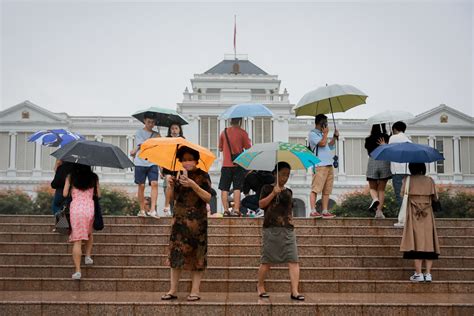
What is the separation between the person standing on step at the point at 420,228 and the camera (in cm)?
746

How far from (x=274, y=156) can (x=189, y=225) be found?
122 cm

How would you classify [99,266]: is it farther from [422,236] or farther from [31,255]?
[422,236]

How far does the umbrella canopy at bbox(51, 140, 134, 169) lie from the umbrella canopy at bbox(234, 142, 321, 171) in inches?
64.1

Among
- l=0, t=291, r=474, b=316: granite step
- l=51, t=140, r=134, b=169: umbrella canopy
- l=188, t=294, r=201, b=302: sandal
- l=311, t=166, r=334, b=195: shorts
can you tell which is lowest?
l=0, t=291, r=474, b=316: granite step

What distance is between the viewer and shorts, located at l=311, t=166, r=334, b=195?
9.53m

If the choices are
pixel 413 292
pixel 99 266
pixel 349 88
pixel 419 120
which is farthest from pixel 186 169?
pixel 419 120

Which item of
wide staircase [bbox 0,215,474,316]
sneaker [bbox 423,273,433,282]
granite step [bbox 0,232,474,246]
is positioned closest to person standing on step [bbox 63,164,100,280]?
wide staircase [bbox 0,215,474,316]

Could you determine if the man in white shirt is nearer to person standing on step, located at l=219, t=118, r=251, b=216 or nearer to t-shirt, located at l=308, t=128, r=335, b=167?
t-shirt, located at l=308, t=128, r=335, b=167

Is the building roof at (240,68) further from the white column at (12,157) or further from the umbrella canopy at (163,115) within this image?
the umbrella canopy at (163,115)

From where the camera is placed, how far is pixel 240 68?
45.4m

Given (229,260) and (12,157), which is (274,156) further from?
(12,157)

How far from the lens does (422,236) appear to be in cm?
750

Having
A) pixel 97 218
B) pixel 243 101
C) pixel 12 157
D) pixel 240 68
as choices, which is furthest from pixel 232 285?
pixel 240 68

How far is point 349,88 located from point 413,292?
3478 mm
